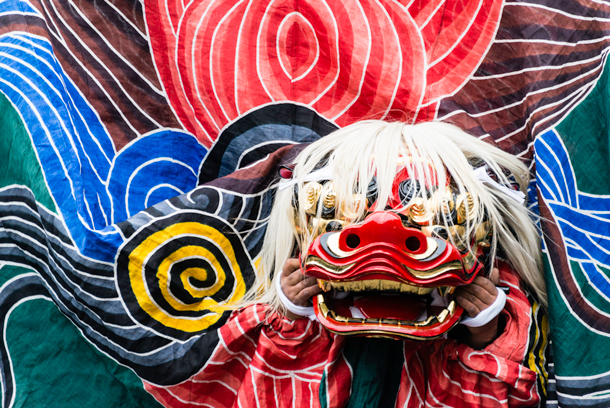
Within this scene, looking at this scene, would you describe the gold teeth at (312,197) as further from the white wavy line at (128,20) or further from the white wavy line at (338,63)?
the white wavy line at (128,20)

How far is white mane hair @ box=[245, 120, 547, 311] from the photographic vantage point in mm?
1022

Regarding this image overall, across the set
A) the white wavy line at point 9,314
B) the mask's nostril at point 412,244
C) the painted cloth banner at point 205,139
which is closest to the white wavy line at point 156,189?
the painted cloth banner at point 205,139

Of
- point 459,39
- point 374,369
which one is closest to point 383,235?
point 374,369

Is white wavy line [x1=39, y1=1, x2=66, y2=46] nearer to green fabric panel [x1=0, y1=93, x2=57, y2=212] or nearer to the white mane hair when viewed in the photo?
green fabric panel [x1=0, y1=93, x2=57, y2=212]

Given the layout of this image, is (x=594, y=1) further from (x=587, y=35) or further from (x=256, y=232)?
(x=256, y=232)

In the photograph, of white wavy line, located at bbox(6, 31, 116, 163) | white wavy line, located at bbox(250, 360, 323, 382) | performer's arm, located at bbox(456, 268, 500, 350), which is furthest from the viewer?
white wavy line, located at bbox(6, 31, 116, 163)

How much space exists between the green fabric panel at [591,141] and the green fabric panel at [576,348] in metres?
0.15

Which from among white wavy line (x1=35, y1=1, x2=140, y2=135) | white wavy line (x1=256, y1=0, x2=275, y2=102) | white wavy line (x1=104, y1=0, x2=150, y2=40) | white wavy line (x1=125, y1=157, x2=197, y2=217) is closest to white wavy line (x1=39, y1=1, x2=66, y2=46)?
white wavy line (x1=35, y1=1, x2=140, y2=135)

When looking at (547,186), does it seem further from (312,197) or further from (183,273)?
(183,273)

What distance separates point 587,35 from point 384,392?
2.22ft

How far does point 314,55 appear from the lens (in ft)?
4.45

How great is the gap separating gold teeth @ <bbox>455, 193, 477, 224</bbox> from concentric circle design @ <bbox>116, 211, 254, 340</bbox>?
17.8 inches

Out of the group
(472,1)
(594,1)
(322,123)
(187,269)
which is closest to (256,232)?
(187,269)

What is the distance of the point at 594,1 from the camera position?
3.63 feet
